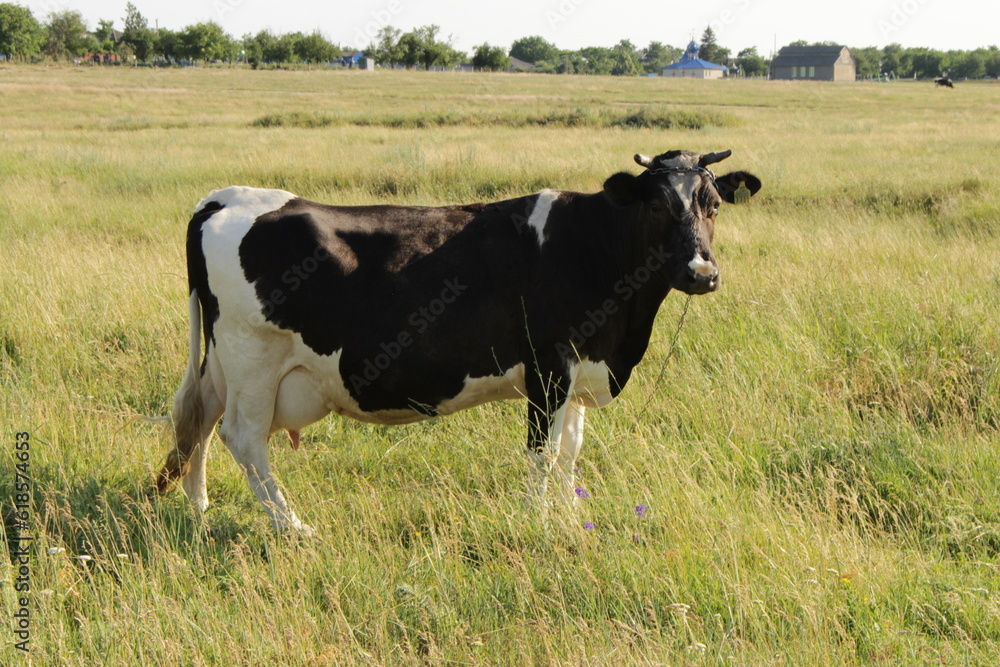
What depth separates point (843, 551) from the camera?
3594 mm

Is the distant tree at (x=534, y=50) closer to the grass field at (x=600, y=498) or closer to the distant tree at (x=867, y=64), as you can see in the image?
the distant tree at (x=867, y=64)

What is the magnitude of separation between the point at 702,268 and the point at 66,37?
429 feet

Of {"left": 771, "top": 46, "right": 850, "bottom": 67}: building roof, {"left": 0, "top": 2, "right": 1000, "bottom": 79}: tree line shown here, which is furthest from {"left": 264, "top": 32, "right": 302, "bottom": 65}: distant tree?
{"left": 771, "top": 46, "right": 850, "bottom": 67}: building roof

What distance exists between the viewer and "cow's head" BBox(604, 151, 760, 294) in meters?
3.94

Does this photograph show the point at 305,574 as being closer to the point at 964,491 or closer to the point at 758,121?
the point at 964,491

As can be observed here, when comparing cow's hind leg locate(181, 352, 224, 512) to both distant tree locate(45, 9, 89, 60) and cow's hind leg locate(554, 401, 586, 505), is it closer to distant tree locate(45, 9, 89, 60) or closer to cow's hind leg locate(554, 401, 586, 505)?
cow's hind leg locate(554, 401, 586, 505)

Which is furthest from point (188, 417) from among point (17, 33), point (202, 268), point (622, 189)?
point (17, 33)

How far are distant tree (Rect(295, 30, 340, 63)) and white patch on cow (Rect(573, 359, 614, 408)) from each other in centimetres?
12219

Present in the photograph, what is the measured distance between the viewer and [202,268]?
4242mm

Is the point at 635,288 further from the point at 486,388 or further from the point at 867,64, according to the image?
the point at 867,64

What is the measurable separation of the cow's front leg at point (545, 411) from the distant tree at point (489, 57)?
11969 centimetres

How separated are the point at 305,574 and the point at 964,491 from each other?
321cm

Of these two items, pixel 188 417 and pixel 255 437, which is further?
pixel 188 417

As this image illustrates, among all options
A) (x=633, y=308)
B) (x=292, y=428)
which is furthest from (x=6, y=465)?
(x=633, y=308)
